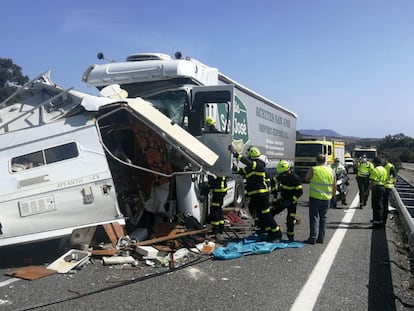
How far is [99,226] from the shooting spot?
6578mm

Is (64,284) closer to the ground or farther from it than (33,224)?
closer to the ground

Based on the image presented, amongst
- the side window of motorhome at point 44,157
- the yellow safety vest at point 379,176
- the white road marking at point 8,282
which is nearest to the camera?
the white road marking at point 8,282

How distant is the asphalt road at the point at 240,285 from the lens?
4699 mm

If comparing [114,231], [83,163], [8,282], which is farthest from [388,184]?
[8,282]

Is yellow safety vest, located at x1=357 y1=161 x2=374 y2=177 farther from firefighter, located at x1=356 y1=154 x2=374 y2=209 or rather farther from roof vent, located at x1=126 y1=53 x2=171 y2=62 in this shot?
roof vent, located at x1=126 y1=53 x2=171 y2=62

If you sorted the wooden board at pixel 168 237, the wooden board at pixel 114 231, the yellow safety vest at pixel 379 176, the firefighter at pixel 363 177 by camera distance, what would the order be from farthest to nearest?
the firefighter at pixel 363 177
the yellow safety vest at pixel 379 176
the wooden board at pixel 168 237
the wooden board at pixel 114 231

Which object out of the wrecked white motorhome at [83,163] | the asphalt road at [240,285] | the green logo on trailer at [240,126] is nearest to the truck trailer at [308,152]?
the green logo on trailer at [240,126]

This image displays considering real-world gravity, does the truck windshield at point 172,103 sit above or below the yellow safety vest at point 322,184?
above

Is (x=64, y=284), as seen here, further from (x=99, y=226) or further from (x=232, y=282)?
(x=232, y=282)

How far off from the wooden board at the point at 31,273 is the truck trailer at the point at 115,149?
374 mm

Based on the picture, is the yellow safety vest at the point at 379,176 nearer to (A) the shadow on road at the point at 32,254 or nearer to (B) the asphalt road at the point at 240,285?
(B) the asphalt road at the point at 240,285

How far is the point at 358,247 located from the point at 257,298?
3.35m

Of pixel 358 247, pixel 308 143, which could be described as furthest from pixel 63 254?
pixel 308 143

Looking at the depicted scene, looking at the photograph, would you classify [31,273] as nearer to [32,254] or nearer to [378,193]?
[32,254]
